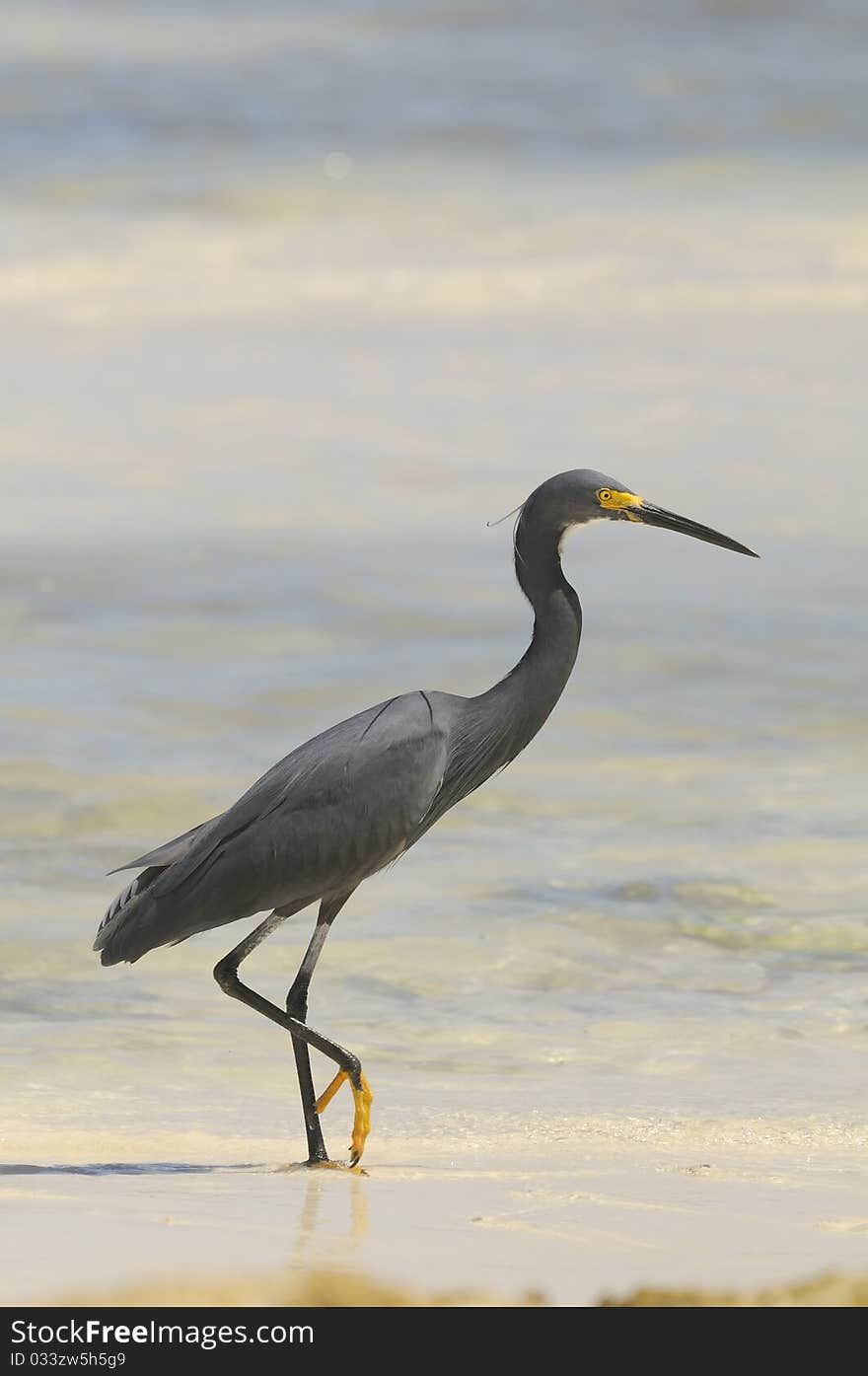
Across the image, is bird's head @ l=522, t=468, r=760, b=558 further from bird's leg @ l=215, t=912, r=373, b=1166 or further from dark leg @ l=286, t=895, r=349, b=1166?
bird's leg @ l=215, t=912, r=373, b=1166

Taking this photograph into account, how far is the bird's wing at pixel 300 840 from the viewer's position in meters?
6.16

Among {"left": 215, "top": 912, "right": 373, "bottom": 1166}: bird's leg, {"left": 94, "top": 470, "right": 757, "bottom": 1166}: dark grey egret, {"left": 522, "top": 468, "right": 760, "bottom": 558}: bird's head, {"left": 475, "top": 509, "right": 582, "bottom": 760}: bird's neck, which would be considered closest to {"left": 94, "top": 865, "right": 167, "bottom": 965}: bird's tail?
{"left": 94, "top": 470, "right": 757, "bottom": 1166}: dark grey egret

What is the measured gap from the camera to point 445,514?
16969 millimetres

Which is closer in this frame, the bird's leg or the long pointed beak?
the bird's leg

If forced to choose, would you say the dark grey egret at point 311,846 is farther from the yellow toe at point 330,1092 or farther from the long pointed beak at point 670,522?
the long pointed beak at point 670,522

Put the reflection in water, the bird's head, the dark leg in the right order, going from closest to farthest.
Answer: the reflection in water, the dark leg, the bird's head

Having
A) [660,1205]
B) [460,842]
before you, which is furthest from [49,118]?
[660,1205]

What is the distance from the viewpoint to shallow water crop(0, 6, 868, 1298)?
7.76 m

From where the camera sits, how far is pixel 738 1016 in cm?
791

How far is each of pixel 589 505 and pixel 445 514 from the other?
10.4m

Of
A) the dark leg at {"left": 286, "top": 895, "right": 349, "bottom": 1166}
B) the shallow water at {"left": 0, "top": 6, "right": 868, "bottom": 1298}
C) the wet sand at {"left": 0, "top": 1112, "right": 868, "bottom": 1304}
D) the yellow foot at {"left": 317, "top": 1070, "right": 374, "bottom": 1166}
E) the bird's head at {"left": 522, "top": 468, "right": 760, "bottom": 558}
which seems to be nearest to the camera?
the wet sand at {"left": 0, "top": 1112, "right": 868, "bottom": 1304}

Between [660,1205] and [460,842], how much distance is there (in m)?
4.71

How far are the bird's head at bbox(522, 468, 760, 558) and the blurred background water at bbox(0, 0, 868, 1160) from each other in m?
1.68
